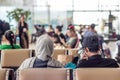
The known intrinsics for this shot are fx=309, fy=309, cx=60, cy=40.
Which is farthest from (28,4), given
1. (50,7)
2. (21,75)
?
(21,75)

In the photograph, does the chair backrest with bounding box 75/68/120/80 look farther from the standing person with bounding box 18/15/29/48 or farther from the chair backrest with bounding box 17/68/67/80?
the standing person with bounding box 18/15/29/48

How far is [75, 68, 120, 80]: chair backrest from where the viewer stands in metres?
2.57

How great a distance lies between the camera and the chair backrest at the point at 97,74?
8.43 ft

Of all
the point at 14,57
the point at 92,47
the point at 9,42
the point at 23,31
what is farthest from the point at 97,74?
the point at 23,31

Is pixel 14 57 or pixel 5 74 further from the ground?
pixel 5 74

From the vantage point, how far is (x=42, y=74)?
2.62 m

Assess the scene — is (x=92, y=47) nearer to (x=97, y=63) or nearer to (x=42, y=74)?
(x=97, y=63)

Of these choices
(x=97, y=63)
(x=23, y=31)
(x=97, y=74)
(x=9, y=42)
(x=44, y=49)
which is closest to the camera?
(x=97, y=74)

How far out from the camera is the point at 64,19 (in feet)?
60.1

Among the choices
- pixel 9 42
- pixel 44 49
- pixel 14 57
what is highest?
pixel 44 49

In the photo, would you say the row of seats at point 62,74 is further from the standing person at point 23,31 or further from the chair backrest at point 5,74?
the standing person at point 23,31

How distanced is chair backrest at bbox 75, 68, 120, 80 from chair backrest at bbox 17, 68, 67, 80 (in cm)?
13

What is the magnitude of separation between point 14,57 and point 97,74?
216cm

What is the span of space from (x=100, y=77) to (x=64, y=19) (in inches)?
622
